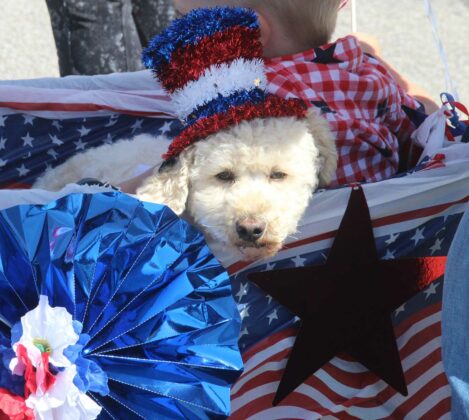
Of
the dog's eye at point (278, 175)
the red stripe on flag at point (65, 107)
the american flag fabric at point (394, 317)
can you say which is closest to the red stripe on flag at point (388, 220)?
the american flag fabric at point (394, 317)

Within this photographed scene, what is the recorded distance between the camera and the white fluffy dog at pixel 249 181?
1305 mm

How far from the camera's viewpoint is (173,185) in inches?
53.7

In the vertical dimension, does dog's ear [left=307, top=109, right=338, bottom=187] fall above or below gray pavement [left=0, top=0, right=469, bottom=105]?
→ below

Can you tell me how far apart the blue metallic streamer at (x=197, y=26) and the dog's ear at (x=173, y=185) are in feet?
0.65

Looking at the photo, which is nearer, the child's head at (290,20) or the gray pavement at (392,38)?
the child's head at (290,20)

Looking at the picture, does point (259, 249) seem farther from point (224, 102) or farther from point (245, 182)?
point (224, 102)

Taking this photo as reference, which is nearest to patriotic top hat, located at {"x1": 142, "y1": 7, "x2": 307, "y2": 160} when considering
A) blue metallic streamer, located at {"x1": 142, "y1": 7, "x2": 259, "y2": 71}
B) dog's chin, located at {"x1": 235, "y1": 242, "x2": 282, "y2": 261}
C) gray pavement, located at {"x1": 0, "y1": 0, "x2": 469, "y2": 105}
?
blue metallic streamer, located at {"x1": 142, "y1": 7, "x2": 259, "y2": 71}

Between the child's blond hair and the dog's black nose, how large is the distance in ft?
1.71

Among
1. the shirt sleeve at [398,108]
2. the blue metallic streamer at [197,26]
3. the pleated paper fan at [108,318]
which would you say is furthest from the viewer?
the shirt sleeve at [398,108]

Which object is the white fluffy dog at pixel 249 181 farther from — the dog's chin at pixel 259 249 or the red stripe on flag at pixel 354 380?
the red stripe on flag at pixel 354 380

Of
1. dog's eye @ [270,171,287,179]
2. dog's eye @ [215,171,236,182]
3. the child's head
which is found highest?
the child's head

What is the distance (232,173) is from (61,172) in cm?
66

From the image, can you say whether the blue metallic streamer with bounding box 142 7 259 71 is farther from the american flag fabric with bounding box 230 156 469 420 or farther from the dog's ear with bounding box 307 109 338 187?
the american flag fabric with bounding box 230 156 469 420

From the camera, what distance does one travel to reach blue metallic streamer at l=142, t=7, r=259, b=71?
1.26 meters
